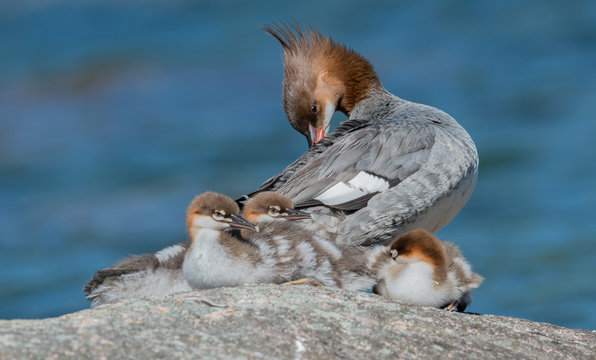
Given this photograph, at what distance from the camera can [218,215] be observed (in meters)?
4.32

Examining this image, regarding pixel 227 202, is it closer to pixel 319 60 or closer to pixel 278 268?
pixel 278 268

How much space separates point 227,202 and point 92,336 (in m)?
1.33

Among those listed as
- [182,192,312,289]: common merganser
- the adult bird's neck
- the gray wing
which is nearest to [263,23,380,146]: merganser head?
the adult bird's neck

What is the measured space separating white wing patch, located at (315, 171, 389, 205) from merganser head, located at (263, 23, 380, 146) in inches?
63.5

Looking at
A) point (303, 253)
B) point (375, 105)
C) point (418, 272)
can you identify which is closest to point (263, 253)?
point (303, 253)

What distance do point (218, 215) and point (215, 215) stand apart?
15mm

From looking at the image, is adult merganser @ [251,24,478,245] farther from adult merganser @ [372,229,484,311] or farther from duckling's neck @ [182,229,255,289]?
duckling's neck @ [182,229,255,289]

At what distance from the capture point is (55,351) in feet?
9.93

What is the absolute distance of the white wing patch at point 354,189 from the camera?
513 cm

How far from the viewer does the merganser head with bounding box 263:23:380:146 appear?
687 centimetres

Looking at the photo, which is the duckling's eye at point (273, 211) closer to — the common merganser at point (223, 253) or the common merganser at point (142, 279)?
the common merganser at point (223, 253)

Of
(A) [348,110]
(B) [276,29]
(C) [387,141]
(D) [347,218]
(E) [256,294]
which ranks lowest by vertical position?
(E) [256,294]

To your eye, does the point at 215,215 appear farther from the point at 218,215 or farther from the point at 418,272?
the point at 418,272

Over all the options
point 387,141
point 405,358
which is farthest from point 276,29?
point 405,358
